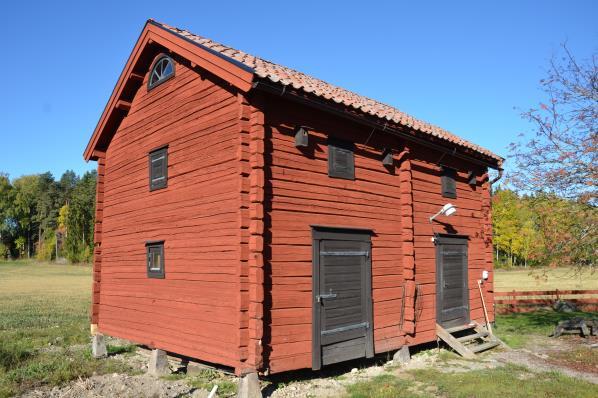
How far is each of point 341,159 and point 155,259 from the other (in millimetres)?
4615

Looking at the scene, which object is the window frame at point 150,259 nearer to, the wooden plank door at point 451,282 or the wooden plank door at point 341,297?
the wooden plank door at point 341,297

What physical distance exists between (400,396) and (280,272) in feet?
9.28

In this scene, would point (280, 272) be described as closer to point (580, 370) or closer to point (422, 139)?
point (422, 139)

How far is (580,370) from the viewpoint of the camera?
10.0 meters

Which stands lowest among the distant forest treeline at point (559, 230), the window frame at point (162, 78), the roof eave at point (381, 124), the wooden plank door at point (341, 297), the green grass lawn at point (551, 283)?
the green grass lawn at point (551, 283)

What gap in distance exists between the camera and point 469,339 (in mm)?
12547

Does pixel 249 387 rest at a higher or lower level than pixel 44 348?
higher

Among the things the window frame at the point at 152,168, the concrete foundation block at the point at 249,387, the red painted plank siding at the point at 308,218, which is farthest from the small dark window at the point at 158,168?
the concrete foundation block at the point at 249,387

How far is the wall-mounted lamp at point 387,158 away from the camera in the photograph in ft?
36.7

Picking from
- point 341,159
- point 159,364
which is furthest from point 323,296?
point 159,364

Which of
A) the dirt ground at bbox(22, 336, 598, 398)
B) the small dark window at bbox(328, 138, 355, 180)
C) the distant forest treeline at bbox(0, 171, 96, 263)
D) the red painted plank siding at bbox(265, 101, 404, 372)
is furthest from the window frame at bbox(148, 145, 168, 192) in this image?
the distant forest treeline at bbox(0, 171, 96, 263)

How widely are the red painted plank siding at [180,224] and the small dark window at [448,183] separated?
6770 mm

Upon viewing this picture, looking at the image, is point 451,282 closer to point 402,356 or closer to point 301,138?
point 402,356

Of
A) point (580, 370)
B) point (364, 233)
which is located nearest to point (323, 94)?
point (364, 233)
